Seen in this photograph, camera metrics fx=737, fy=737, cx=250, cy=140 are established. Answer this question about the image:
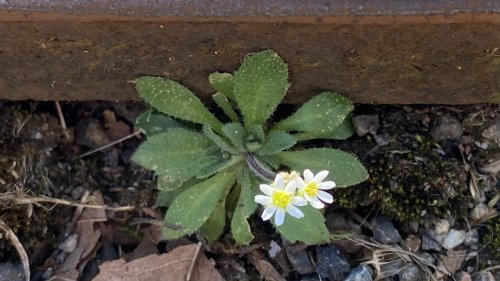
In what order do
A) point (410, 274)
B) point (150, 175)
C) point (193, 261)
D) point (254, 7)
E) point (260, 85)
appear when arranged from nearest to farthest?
point (254, 7) < point (260, 85) < point (410, 274) < point (193, 261) < point (150, 175)

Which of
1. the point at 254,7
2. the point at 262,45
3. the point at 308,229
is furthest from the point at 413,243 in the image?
the point at 254,7

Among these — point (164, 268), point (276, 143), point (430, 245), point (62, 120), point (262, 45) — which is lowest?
point (164, 268)

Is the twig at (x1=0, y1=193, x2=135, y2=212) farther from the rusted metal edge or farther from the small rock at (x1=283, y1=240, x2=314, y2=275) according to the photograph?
the rusted metal edge

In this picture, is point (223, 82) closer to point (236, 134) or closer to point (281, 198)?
point (236, 134)

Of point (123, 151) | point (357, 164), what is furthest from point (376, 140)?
point (123, 151)

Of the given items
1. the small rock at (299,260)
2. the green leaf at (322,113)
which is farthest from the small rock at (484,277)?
the green leaf at (322,113)

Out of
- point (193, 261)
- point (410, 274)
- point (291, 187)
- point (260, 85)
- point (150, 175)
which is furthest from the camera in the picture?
point (150, 175)

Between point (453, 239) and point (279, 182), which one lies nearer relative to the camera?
point (279, 182)
